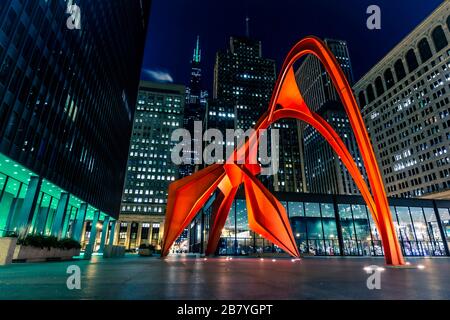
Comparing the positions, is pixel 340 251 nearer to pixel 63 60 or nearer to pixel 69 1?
pixel 63 60

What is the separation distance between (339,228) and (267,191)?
2455cm

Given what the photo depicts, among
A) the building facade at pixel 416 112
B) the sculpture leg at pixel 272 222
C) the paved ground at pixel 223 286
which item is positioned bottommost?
the paved ground at pixel 223 286

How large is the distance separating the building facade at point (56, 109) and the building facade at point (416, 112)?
85.6 meters

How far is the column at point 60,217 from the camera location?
2661 cm

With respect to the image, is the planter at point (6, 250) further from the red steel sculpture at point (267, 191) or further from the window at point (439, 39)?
the window at point (439, 39)

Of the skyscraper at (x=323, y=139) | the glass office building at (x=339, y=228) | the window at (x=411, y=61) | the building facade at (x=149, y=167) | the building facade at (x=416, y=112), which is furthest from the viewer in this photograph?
the skyscraper at (x=323, y=139)

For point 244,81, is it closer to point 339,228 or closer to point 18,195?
point 339,228

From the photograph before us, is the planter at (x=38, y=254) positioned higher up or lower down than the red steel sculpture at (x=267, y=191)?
lower down

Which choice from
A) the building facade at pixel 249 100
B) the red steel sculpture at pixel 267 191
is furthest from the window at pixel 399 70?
the red steel sculpture at pixel 267 191

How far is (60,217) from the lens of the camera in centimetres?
2730

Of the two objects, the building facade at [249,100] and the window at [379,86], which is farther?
the building facade at [249,100]

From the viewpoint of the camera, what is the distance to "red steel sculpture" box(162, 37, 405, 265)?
42.9ft

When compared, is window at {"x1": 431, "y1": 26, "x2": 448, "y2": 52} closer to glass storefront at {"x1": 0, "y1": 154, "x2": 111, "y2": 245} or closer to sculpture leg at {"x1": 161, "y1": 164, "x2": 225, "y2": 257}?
sculpture leg at {"x1": 161, "y1": 164, "x2": 225, "y2": 257}
